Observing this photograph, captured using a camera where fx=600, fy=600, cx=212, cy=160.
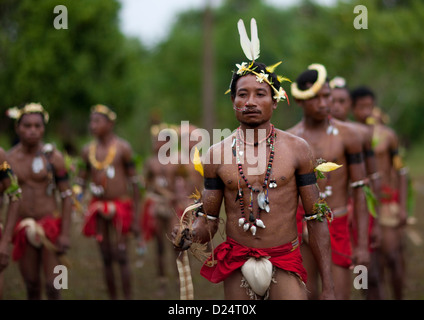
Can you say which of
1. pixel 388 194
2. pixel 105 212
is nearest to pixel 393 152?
pixel 388 194

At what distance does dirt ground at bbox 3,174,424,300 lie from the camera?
893 centimetres

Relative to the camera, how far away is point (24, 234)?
7254 millimetres

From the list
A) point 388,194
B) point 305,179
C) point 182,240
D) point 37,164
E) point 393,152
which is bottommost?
point 182,240

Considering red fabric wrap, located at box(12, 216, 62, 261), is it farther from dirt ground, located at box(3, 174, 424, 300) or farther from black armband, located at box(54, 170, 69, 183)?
dirt ground, located at box(3, 174, 424, 300)

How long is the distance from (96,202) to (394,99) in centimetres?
2858

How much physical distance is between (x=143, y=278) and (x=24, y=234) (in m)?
3.60

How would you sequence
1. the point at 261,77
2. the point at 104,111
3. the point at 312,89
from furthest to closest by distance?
the point at 104,111
the point at 312,89
the point at 261,77

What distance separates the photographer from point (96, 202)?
8.96 meters

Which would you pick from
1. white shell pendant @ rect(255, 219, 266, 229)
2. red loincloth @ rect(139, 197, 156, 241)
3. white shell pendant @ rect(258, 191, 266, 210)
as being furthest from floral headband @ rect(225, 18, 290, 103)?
red loincloth @ rect(139, 197, 156, 241)

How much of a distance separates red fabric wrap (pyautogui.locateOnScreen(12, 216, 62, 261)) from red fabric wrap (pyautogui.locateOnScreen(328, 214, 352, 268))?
343 cm

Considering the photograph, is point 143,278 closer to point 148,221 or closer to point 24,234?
point 148,221

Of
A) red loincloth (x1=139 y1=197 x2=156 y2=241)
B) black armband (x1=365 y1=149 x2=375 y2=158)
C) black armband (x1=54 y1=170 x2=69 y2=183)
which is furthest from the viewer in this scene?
red loincloth (x1=139 y1=197 x2=156 y2=241)

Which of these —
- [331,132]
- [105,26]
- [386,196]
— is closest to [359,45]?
[105,26]
